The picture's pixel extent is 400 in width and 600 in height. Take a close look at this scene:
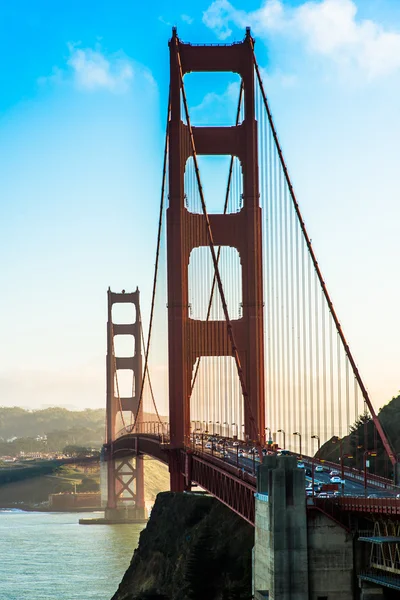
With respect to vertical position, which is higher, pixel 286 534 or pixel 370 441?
pixel 370 441

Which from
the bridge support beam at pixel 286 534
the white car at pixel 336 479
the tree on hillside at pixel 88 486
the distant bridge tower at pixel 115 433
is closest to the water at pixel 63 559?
the distant bridge tower at pixel 115 433

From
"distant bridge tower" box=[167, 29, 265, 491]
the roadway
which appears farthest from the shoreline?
the roadway

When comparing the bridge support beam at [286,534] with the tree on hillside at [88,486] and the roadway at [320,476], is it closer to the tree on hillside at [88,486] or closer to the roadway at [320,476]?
the roadway at [320,476]

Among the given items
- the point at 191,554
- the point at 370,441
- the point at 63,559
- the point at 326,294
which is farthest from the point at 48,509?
the point at 326,294

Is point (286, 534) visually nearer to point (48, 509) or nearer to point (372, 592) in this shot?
point (372, 592)

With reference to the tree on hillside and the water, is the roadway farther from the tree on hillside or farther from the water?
the tree on hillside
